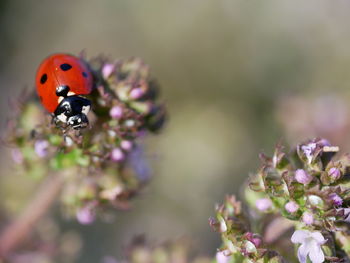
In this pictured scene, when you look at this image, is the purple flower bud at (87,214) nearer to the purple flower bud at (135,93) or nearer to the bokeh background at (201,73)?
the purple flower bud at (135,93)

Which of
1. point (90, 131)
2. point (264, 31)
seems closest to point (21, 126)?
point (90, 131)

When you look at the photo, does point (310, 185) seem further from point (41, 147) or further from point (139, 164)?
point (41, 147)

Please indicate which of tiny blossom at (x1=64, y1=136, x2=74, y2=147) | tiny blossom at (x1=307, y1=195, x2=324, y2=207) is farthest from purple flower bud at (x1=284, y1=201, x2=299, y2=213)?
tiny blossom at (x1=64, y1=136, x2=74, y2=147)

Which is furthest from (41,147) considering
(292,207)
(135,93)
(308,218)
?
(308,218)

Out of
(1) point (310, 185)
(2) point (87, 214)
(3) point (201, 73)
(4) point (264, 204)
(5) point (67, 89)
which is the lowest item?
(1) point (310, 185)

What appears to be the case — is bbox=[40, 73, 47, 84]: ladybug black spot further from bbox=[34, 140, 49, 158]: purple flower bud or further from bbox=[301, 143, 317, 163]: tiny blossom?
bbox=[301, 143, 317, 163]: tiny blossom

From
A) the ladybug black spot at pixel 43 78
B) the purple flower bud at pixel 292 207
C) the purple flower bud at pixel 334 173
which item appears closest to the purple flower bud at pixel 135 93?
the ladybug black spot at pixel 43 78

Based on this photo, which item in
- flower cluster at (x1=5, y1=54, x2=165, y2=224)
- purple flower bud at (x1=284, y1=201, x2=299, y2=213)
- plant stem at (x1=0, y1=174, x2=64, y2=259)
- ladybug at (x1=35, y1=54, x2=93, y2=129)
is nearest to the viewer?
purple flower bud at (x1=284, y1=201, x2=299, y2=213)
